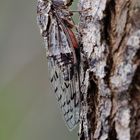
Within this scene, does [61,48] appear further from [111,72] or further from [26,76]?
[26,76]

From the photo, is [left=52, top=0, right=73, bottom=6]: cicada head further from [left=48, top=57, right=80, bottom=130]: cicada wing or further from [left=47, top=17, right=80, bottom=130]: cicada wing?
[left=48, top=57, right=80, bottom=130]: cicada wing

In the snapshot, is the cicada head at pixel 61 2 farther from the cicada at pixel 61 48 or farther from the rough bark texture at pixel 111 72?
the rough bark texture at pixel 111 72

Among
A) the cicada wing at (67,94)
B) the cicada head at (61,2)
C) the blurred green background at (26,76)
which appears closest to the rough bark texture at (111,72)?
the cicada wing at (67,94)

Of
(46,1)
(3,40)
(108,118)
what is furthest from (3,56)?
(108,118)

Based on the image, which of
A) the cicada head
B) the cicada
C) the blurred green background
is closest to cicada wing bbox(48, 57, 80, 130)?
the cicada

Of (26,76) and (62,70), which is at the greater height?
(62,70)

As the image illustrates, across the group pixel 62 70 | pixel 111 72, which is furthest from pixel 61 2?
pixel 111 72
